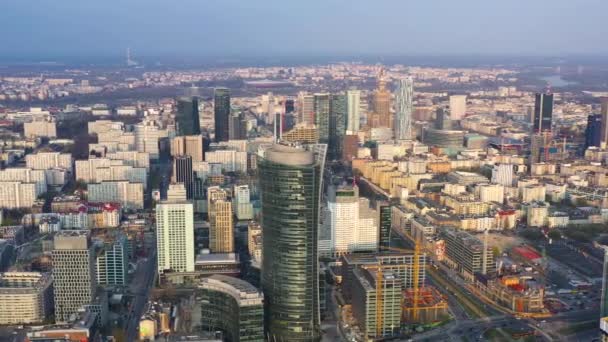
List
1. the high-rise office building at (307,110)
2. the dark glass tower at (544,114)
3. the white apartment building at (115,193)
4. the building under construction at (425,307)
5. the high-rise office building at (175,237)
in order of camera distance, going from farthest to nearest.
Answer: the dark glass tower at (544,114) < the high-rise office building at (307,110) < the white apartment building at (115,193) < the high-rise office building at (175,237) < the building under construction at (425,307)

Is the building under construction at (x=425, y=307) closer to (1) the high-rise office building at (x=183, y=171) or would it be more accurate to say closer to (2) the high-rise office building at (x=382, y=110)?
(1) the high-rise office building at (x=183, y=171)

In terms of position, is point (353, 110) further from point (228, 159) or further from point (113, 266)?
point (113, 266)

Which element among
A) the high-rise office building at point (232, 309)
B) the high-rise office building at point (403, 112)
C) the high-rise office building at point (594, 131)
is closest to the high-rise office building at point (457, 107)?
the high-rise office building at point (403, 112)

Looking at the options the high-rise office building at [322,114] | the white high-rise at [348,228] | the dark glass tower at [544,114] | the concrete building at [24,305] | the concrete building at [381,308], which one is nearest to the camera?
the concrete building at [381,308]

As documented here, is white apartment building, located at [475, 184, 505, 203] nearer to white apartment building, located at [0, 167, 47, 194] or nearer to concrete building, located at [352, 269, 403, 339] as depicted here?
concrete building, located at [352, 269, 403, 339]

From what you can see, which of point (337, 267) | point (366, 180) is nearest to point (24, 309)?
point (337, 267)

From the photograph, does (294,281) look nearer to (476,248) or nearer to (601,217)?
(476,248)

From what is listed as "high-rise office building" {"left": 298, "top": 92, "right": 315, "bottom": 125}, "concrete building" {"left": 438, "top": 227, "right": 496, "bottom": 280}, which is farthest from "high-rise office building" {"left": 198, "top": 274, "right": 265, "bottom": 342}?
"high-rise office building" {"left": 298, "top": 92, "right": 315, "bottom": 125}
